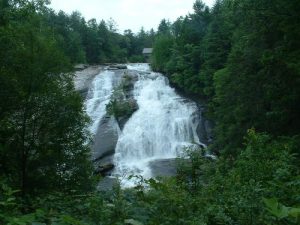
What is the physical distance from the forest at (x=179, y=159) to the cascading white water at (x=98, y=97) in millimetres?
9598

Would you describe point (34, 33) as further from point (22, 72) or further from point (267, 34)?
point (267, 34)

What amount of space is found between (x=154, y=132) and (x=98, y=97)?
8.53m

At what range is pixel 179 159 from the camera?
970 centimetres

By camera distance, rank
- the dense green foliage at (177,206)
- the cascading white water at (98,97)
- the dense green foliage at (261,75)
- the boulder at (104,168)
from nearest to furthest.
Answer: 1. the dense green foliage at (177,206)
2. the dense green foliage at (261,75)
3. the boulder at (104,168)
4. the cascading white water at (98,97)

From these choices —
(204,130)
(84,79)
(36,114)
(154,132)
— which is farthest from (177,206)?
(84,79)

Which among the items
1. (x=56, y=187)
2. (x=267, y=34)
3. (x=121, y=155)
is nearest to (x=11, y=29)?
(x=56, y=187)

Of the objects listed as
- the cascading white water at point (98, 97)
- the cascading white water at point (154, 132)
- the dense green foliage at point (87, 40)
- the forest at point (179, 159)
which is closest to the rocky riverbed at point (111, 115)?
the cascading white water at point (98, 97)

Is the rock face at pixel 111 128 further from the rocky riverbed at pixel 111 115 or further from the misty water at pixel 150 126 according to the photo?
the misty water at pixel 150 126

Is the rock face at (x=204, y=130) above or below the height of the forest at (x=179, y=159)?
below

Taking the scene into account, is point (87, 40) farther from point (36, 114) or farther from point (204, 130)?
point (36, 114)

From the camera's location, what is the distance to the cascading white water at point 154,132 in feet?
83.7

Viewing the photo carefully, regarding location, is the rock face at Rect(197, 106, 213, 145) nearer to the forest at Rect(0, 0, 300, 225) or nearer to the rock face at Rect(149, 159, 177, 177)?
the forest at Rect(0, 0, 300, 225)

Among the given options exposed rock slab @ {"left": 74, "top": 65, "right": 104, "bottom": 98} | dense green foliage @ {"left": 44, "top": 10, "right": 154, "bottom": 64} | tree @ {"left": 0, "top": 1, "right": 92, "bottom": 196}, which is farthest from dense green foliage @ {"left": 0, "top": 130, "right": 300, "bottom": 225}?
dense green foliage @ {"left": 44, "top": 10, "right": 154, "bottom": 64}

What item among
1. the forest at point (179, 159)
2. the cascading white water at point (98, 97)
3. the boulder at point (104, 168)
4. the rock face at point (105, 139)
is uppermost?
the forest at point (179, 159)
